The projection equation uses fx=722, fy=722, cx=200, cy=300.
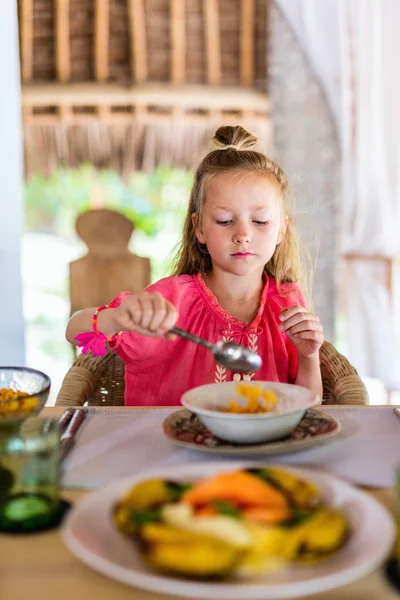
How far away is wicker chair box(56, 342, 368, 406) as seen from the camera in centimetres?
127

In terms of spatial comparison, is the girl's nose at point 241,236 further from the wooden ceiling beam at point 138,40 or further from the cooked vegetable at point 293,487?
the wooden ceiling beam at point 138,40

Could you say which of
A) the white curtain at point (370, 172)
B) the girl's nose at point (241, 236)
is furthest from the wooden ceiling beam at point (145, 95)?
the girl's nose at point (241, 236)

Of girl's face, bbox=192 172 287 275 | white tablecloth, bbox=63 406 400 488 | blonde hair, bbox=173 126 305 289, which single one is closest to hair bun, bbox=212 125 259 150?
blonde hair, bbox=173 126 305 289

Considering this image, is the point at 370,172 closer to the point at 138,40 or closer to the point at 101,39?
the point at 138,40

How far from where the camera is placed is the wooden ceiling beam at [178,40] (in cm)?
476

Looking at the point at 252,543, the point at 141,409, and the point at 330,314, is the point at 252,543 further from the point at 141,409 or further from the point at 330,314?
the point at 330,314

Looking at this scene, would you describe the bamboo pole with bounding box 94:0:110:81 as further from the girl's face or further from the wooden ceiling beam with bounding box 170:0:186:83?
the girl's face

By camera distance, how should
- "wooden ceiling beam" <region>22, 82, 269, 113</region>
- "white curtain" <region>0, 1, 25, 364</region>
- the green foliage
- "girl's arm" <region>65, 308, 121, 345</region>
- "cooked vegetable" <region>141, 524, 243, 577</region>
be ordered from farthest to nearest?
the green foliage
"wooden ceiling beam" <region>22, 82, 269, 113</region>
"white curtain" <region>0, 1, 25, 364</region>
"girl's arm" <region>65, 308, 121, 345</region>
"cooked vegetable" <region>141, 524, 243, 577</region>

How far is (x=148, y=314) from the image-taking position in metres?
1.03

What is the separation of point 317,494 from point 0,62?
243cm

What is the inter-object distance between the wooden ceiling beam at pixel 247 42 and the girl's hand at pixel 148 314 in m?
4.22

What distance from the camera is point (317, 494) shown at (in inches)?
24.6

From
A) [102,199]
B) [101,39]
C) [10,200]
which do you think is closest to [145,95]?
[101,39]

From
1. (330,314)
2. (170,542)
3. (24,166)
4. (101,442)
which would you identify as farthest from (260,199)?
(24,166)
